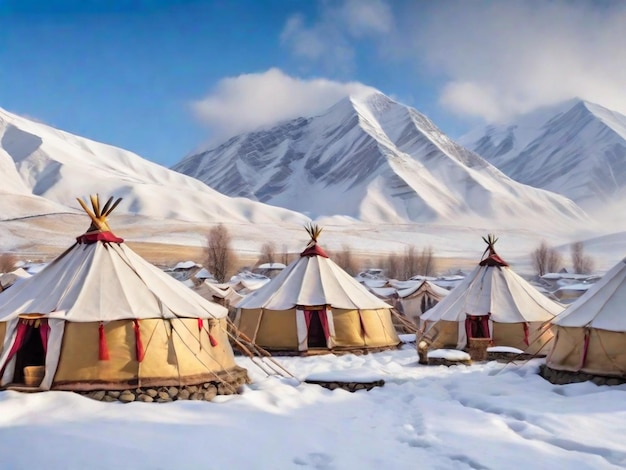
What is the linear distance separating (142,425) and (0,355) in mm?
4485

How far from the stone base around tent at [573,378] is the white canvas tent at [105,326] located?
737 cm

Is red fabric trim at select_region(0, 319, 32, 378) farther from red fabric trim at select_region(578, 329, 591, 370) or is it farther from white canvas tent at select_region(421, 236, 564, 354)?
white canvas tent at select_region(421, 236, 564, 354)

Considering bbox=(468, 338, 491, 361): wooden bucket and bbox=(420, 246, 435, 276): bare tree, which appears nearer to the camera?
bbox=(468, 338, 491, 361): wooden bucket

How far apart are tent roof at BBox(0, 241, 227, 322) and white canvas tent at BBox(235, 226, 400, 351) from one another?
7330 millimetres

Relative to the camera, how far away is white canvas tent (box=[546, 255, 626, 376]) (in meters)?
13.9

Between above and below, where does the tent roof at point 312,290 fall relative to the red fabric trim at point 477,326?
above

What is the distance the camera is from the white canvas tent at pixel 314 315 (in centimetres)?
2166

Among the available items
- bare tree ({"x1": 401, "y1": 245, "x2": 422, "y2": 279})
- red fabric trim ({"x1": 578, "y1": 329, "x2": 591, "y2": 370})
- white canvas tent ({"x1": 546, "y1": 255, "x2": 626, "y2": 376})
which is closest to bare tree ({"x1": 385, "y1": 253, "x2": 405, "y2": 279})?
bare tree ({"x1": 401, "y1": 245, "x2": 422, "y2": 279})

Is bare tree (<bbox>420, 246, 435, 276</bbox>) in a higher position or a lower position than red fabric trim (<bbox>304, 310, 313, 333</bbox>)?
higher

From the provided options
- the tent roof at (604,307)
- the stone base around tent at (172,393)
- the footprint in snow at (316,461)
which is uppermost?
the tent roof at (604,307)

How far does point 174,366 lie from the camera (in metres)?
12.6

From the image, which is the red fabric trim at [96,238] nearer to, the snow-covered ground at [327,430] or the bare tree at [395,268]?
the snow-covered ground at [327,430]

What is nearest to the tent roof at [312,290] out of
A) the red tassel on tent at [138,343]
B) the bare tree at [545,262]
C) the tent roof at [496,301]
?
the tent roof at [496,301]

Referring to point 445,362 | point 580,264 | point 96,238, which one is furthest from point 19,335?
point 580,264
